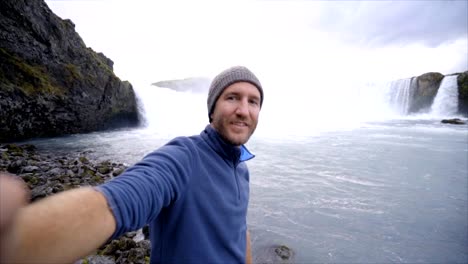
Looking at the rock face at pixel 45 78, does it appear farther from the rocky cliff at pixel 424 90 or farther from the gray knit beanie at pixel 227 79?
the rocky cliff at pixel 424 90

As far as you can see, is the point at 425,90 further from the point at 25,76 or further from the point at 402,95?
the point at 25,76

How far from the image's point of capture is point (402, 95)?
42125mm

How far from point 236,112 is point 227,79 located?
32 centimetres

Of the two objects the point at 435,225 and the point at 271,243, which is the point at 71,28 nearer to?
the point at 271,243

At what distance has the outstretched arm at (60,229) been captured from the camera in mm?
602

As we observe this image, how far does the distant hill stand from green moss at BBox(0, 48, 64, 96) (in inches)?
3777

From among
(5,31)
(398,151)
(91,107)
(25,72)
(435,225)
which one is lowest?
(435,225)

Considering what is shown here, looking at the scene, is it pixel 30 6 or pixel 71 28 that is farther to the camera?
pixel 71 28

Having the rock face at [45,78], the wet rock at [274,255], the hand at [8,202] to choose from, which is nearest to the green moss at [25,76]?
the rock face at [45,78]

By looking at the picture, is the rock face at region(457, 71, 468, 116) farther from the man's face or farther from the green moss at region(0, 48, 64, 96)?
the green moss at region(0, 48, 64, 96)

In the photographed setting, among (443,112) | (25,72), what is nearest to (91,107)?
(25,72)

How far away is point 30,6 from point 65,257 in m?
20.7

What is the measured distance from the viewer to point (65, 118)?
16.8 meters

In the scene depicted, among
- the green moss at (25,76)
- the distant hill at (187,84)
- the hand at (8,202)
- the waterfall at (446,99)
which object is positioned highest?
the distant hill at (187,84)
